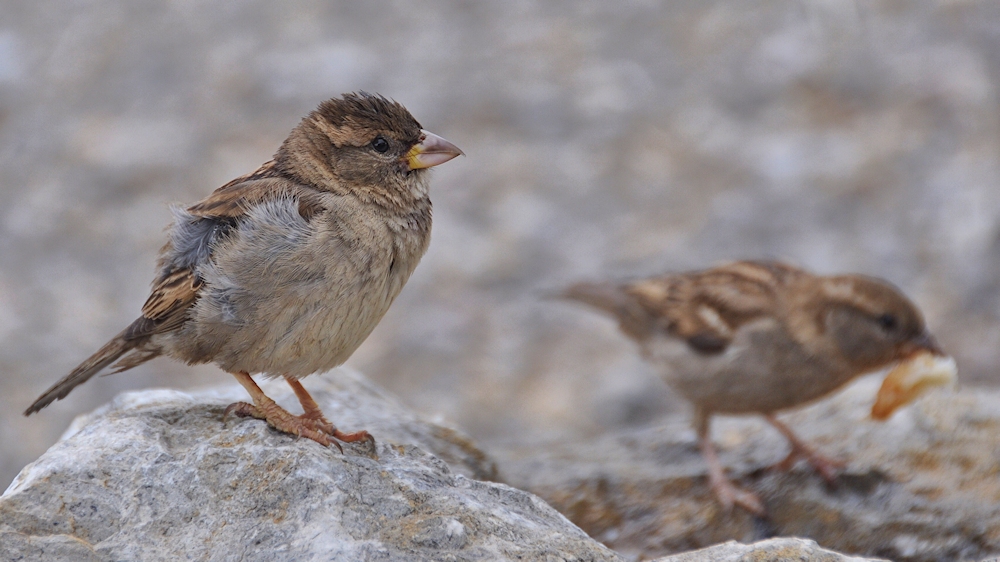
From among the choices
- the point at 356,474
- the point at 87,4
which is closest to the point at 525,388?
the point at 356,474

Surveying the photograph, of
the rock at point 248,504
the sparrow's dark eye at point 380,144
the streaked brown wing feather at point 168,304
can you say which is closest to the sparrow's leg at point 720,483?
the rock at point 248,504

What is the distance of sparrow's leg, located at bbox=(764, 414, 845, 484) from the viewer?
4.16 m

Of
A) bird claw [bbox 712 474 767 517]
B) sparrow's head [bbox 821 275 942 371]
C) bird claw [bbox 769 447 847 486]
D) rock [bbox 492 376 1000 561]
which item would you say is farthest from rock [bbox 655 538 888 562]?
sparrow's head [bbox 821 275 942 371]

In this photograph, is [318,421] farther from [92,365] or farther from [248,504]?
[92,365]

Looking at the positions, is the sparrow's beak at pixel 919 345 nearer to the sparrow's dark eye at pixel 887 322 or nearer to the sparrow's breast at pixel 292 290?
the sparrow's dark eye at pixel 887 322

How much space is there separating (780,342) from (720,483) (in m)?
0.76

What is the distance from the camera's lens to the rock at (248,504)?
8.24 ft

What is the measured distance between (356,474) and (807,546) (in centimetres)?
115

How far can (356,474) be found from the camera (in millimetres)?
2859

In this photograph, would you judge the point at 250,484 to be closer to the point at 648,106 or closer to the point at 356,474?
the point at 356,474

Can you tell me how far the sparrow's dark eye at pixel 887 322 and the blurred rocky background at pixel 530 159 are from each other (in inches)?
82.3

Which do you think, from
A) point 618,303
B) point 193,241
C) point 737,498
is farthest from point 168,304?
point 618,303

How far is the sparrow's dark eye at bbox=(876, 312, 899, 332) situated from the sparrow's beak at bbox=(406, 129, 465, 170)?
204cm

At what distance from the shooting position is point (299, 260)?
325cm
